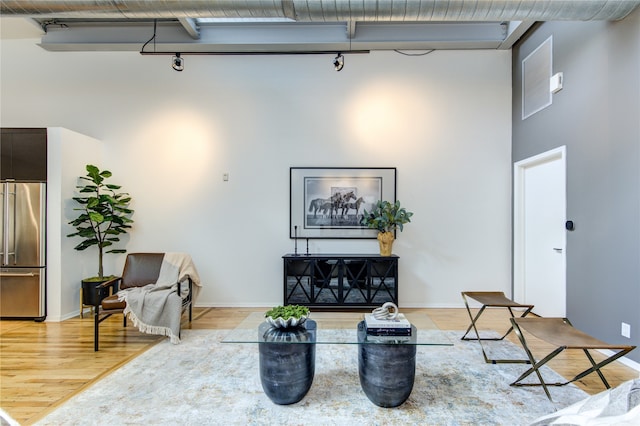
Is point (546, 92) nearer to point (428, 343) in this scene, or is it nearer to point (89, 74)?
point (428, 343)

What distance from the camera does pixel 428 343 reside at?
2.07 metres

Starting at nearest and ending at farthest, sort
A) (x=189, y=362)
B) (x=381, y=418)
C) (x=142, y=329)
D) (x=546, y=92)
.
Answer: (x=381, y=418) < (x=189, y=362) < (x=142, y=329) < (x=546, y=92)

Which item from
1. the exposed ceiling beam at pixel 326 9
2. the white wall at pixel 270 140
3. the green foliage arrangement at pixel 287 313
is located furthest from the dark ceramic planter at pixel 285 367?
the exposed ceiling beam at pixel 326 9

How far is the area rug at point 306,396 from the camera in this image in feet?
6.50

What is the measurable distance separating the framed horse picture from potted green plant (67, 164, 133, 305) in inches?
90.9

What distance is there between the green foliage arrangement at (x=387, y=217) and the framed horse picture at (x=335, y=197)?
25cm

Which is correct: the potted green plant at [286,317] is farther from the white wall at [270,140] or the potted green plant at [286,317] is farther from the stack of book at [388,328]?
the white wall at [270,140]

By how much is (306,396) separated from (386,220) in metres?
2.54

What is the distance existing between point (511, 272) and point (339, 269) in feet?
7.97

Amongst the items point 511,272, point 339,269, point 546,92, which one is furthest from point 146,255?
point 546,92

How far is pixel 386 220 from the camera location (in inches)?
167

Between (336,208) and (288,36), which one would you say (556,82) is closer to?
(336,208)

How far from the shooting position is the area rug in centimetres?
198

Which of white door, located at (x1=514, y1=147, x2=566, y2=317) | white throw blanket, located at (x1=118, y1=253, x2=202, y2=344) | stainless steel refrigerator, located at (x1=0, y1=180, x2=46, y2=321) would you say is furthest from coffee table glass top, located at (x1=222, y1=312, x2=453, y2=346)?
stainless steel refrigerator, located at (x1=0, y1=180, x2=46, y2=321)
